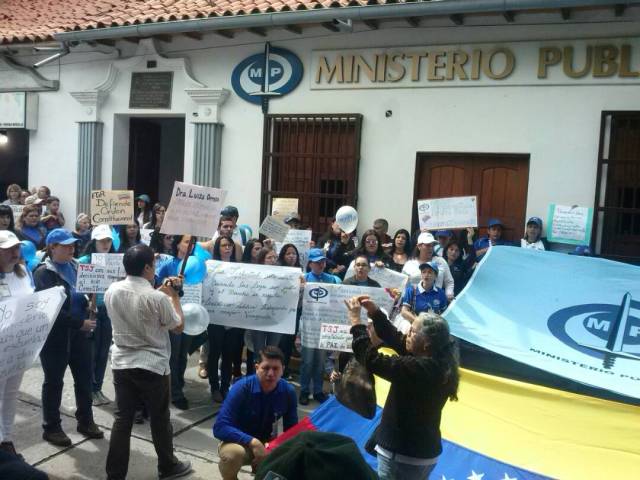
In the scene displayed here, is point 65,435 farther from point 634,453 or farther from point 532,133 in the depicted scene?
point 532,133

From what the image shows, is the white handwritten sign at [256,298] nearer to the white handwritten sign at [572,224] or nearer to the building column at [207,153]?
the white handwritten sign at [572,224]

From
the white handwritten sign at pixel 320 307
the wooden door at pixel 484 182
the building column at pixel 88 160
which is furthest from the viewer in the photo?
the building column at pixel 88 160

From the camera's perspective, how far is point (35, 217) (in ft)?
27.8

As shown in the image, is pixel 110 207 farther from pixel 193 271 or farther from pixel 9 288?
pixel 9 288

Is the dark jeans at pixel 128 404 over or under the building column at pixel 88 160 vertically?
under

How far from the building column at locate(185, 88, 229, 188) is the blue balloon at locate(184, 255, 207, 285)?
4.19m

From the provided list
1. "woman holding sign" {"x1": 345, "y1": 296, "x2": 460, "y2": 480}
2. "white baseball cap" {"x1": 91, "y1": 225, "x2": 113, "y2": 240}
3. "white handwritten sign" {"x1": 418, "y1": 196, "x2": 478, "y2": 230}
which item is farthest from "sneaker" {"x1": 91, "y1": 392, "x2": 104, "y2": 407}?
"white handwritten sign" {"x1": 418, "y1": 196, "x2": 478, "y2": 230}

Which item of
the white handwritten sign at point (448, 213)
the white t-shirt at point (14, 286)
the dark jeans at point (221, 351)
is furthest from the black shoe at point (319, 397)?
the white t-shirt at point (14, 286)

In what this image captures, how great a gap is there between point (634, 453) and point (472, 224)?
4032mm

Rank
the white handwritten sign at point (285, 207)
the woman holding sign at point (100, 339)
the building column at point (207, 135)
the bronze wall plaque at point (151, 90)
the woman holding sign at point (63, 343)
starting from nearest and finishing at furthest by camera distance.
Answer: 1. the woman holding sign at point (63, 343)
2. the woman holding sign at point (100, 339)
3. the white handwritten sign at point (285, 207)
4. the building column at point (207, 135)
5. the bronze wall plaque at point (151, 90)

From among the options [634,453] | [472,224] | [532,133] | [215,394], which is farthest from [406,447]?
[532,133]

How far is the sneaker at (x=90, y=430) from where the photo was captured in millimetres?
5309

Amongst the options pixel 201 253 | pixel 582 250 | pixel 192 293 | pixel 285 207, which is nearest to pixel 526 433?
pixel 192 293

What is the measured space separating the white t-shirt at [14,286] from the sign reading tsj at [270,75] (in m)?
5.98
